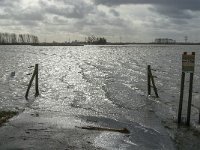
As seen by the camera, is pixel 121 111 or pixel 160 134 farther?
pixel 121 111

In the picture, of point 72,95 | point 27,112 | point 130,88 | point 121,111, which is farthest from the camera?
point 130,88

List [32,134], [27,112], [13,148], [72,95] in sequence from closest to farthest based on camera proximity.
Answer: [13,148]
[32,134]
[27,112]
[72,95]

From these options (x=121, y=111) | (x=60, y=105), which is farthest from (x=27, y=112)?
(x=121, y=111)

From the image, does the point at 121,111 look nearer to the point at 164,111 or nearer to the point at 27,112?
the point at 164,111

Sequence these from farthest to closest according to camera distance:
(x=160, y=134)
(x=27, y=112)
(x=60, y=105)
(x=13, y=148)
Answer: (x=60, y=105) < (x=27, y=112) < (x=160, y=134) < (x=13, y=148)

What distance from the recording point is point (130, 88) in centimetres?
3297

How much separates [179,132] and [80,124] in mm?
4314

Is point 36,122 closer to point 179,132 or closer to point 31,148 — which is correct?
point 31,148

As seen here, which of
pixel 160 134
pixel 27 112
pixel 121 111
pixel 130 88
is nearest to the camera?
pixel 160 134

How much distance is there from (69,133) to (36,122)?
2.66 metres

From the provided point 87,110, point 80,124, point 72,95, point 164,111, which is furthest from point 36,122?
point 72,95

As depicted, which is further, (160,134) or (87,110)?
(87,110)

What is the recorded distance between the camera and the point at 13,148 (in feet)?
39.7

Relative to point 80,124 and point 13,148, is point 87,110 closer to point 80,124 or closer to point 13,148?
point 80,124
